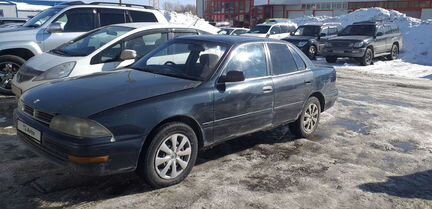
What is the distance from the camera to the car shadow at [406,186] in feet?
15.0

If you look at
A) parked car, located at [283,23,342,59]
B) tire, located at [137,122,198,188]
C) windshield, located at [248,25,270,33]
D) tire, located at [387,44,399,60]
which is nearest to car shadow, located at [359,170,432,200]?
tire, located at [137,122,198,188]

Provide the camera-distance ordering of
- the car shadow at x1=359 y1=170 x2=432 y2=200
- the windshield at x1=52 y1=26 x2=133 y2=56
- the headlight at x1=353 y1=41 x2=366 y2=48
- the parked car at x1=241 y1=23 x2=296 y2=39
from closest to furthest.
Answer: the car shadow at x1=359 y1=170 x2=432 y2=200 < the windshield at x1=52 y1=26 x2=133 y2=56 < the headlight at x1=353 y1=41 x2=366 y2=48 < the parked car at x1=241 y1=23 x2=296 y2=39

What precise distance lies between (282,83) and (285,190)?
5.50 feet

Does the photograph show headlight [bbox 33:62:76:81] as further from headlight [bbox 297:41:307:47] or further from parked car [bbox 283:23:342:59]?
headlight [bbox 297:41:307:47]

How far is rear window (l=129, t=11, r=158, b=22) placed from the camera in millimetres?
9055

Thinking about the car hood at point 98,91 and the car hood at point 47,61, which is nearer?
the car hood at point 98,91

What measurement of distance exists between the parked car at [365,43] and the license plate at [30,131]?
49.2 feet

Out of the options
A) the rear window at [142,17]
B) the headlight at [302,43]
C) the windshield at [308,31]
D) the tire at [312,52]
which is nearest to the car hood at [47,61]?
the rear window at [142,17]

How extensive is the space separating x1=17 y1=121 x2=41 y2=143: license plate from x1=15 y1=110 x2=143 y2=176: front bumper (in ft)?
0.11

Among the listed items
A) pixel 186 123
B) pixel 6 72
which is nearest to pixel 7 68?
pixel 6 72

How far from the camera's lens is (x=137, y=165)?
4.13m

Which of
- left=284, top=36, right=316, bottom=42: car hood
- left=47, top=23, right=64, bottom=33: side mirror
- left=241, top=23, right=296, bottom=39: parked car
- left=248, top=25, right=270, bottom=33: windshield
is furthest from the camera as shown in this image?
left=248, top=25, right=270, bottom=33: windshield

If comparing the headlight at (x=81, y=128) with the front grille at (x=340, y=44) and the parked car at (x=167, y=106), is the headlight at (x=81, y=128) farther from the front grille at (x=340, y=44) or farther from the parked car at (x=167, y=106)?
the front grille at (x=340, y=44)

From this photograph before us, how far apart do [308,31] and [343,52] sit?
3.20 metres
